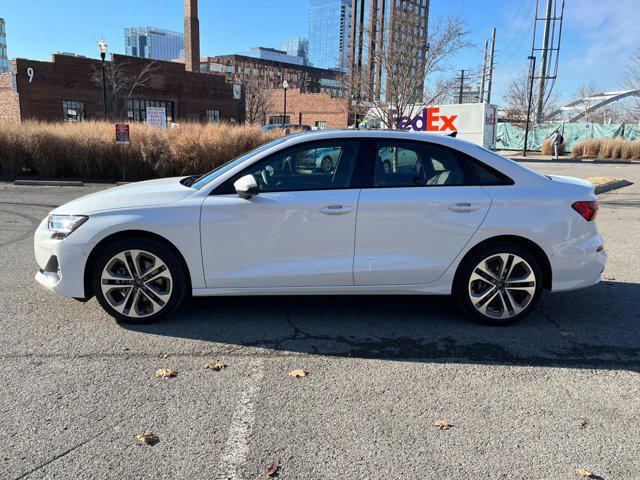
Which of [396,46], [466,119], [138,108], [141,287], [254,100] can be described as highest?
[254,100]

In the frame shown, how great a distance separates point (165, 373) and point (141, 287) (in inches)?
40.8

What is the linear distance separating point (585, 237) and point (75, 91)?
118ft

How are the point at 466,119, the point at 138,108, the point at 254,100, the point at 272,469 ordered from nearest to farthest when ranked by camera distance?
the point at 272,469 → the point at 466,119 → the point at 138,108 → the point at 254,100

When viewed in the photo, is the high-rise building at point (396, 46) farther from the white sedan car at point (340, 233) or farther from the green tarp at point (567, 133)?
the green tarp at point (567, 133)

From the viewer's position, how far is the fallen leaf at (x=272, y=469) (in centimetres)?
265

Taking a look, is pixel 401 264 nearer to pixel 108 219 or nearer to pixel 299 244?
pixel 299 244

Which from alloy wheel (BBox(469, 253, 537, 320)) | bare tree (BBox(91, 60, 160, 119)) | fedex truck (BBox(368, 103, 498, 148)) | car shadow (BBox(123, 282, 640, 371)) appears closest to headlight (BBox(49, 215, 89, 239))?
car shadow (BBox(123, 282, 640, 371))

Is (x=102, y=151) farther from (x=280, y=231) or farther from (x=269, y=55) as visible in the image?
(x=269, y=55)

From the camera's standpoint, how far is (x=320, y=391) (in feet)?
11.4

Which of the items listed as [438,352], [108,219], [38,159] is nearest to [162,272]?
[108,219]

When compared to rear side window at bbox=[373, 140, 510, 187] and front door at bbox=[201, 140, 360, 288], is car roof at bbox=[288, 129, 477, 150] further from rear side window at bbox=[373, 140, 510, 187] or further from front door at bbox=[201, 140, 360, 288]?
front door at bbox=[201, 140, 360, 288]

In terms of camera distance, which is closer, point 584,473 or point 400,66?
point 584,473

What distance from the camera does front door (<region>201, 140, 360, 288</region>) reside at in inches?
171

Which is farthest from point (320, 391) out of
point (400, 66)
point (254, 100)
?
point (254, 100)
